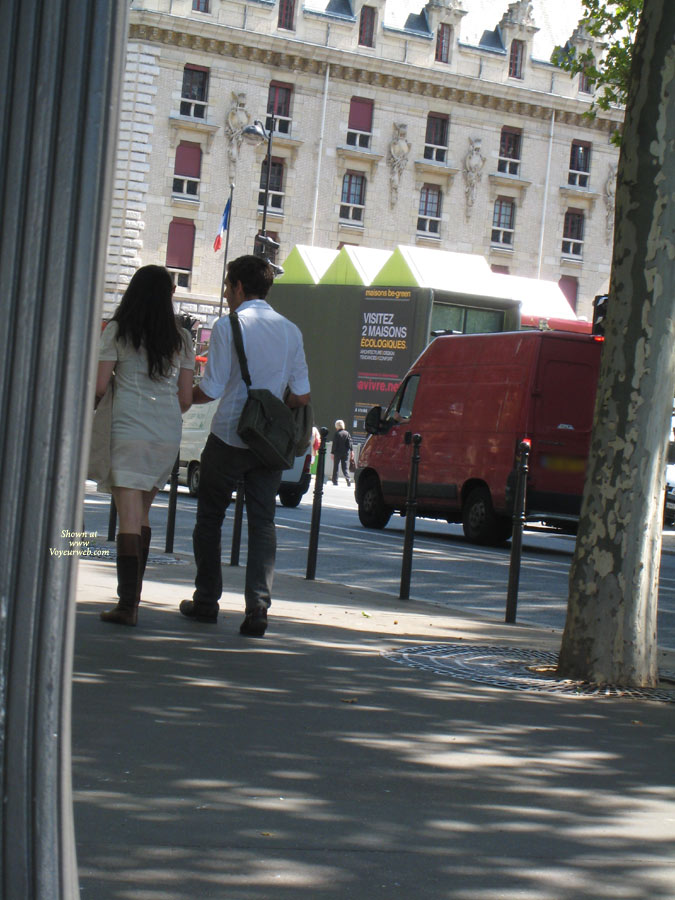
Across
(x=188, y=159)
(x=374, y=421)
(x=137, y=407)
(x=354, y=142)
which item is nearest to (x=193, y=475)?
(x=374, y=421)

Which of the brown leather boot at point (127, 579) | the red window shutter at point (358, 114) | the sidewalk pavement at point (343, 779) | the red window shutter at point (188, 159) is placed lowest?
the sidewalk pavement at point (343, 779)

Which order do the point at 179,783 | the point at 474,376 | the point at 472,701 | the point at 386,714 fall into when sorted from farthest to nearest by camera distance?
1. the point at 474,376
2. the point at 472,701
3. the point at 386,714
4. the point at 179,783

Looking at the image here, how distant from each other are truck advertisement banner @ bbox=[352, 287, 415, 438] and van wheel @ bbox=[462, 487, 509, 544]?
14397 mm

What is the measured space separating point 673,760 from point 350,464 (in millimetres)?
35760

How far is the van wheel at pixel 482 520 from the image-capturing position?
1670 cm

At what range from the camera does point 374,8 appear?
54.1 m

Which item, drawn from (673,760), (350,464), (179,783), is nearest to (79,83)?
(179,783)

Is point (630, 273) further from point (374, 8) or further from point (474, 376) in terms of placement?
point (374, 8)

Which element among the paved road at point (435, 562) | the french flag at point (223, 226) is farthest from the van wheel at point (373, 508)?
the french flag at point (223, 226)

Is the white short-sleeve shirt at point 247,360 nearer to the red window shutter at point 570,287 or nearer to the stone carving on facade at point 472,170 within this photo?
the stone carving on facade at point 472,170

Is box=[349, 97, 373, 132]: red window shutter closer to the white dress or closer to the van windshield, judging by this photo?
the van windshield

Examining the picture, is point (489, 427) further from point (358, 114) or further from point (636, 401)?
point (358, 114)

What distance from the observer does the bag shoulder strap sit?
23.5ft

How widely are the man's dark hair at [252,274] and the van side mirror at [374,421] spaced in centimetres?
1078
